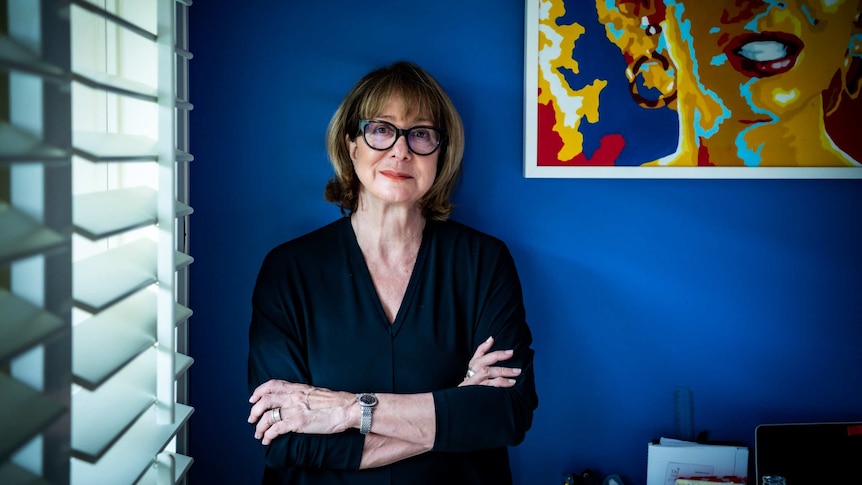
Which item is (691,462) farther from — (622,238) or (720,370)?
(622,238)

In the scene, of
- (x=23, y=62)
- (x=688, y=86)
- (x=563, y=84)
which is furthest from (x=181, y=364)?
(x=688, y=86)

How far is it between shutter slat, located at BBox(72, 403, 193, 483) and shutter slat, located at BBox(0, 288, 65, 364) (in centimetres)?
30

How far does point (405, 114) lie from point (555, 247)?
640mm

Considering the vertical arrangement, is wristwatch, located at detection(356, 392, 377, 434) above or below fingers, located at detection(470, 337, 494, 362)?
below

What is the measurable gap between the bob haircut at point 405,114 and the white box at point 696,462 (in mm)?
947

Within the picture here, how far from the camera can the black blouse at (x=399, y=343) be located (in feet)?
5.28

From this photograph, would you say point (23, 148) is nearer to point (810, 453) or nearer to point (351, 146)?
point (351, 146)

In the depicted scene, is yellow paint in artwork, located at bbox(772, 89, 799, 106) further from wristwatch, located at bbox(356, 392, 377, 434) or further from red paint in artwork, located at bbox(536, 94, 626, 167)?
wristwatch, located at bbox(356, 392, 377, 434)

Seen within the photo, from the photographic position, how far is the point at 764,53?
6.50ft

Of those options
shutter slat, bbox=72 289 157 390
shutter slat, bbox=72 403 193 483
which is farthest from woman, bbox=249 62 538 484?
shutter slat, bbox=72 289 157 390

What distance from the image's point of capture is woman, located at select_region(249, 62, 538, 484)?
160 centimetres

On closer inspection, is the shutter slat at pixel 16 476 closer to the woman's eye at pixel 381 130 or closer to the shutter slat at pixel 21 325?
the shutter slat at pixel 21 325

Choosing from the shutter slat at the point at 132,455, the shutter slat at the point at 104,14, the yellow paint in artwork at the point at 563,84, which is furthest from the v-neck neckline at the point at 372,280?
the shutter slat at the point at 104,14

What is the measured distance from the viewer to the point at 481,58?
201 cm
